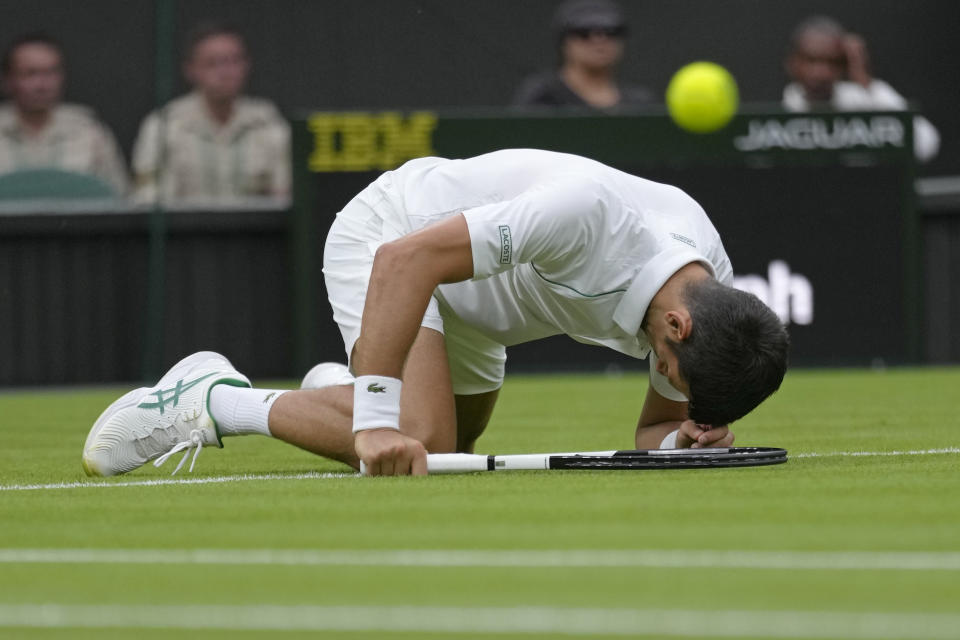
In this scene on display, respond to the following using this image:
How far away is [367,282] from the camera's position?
498 cm

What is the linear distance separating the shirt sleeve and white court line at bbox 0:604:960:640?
1.67 m

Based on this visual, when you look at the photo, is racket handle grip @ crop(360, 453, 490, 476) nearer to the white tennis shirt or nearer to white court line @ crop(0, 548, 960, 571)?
the white tennis shirt

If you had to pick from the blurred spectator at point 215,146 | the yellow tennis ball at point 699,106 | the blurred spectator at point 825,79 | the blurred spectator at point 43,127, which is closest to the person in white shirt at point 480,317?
the yellow tennis ball at point 699,106

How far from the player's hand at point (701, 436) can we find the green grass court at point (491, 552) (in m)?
0.20

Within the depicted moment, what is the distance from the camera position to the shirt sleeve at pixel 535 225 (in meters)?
4.17

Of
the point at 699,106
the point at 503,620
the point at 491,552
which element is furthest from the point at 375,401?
the point at 699,106

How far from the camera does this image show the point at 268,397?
4.78m

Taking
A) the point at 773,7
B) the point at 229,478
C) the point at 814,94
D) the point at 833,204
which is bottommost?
the point at 229,478

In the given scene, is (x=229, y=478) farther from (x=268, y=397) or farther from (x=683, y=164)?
(x=683, y=164)

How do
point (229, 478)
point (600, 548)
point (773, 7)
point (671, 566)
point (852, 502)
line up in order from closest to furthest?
point (671, 566), point (600, 548), point (852, 502), point (229, 478), point (773, 7)

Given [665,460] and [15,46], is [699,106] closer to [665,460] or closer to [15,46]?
[15,46]

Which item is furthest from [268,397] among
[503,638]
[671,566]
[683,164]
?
[683,164]

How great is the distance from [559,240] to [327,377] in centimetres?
137

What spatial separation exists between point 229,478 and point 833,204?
21.4 feet
